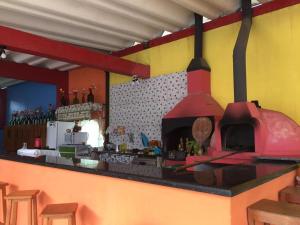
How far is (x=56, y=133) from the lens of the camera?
210 inches

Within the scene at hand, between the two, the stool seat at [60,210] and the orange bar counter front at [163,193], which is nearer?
the orange bar counter front at [163,193]

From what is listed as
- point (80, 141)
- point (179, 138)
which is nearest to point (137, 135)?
point (179, 138)

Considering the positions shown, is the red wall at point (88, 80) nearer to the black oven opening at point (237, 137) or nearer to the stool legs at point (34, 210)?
the black oven opening at point (237, 137)

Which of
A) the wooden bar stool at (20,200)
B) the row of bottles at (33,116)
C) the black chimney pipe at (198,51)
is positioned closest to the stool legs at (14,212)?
the wooden bar stool at (20,200)

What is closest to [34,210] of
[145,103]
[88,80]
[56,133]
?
[145,103]

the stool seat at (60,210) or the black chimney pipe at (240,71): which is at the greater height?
the black chimney pipe at (240,71)

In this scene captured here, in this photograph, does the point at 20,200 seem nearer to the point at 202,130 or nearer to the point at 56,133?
the point at 202,130

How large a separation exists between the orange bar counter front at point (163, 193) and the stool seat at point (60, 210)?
10cm

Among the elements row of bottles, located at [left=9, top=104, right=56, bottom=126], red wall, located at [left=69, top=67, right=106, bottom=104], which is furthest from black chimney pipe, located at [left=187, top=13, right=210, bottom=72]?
row of bottles, located at [left=9, top=104, right=56, bottom=126]

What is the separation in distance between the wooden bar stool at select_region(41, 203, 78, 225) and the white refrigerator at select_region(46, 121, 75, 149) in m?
3.58

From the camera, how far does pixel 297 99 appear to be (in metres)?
3.13

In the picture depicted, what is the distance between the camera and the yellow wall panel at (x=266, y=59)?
3174mm

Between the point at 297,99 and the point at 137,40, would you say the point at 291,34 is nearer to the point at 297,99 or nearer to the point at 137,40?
the point at 297,99

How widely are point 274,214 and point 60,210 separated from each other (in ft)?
4.19
